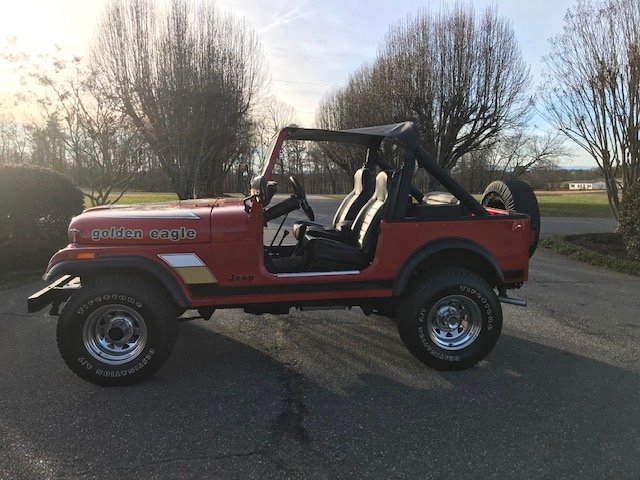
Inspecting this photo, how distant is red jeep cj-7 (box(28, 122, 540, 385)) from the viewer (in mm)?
3484

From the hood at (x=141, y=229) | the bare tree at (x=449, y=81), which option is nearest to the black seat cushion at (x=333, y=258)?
the hood at (x=141, y=229)

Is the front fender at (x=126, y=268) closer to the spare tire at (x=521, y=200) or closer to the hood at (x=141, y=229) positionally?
the hood at (x=141, y=229)

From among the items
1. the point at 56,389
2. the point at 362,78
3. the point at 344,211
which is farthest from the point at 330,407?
the point at 362,78

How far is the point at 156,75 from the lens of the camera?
18266 millimetres

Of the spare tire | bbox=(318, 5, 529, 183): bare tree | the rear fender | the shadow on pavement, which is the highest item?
bbox=(318, 5, 529, 183): bare tree

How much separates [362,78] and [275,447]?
2670cm

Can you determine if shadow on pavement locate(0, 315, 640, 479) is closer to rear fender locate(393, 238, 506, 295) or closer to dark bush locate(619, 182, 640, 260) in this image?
rear fender locate(393, 238, 506, 295)

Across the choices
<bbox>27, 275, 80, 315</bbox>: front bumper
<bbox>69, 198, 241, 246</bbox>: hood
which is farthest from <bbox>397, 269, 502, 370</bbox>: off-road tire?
<bbox>27, 275, 80, 315</bbox>: front bumper

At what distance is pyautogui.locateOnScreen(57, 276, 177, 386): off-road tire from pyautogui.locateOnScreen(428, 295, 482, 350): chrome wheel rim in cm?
208

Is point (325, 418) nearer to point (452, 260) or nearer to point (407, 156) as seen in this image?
point (452, 260)

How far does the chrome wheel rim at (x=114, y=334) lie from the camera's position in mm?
3494

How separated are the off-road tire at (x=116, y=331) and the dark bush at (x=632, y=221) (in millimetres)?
7593

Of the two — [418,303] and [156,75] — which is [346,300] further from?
[156,75]

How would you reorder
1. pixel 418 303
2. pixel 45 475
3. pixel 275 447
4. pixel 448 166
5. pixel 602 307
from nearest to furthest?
1. pixel 45 475
2. pixel 275 447
3. pixel 418 303
4. pixel 602 307
5. pixel 448 166
